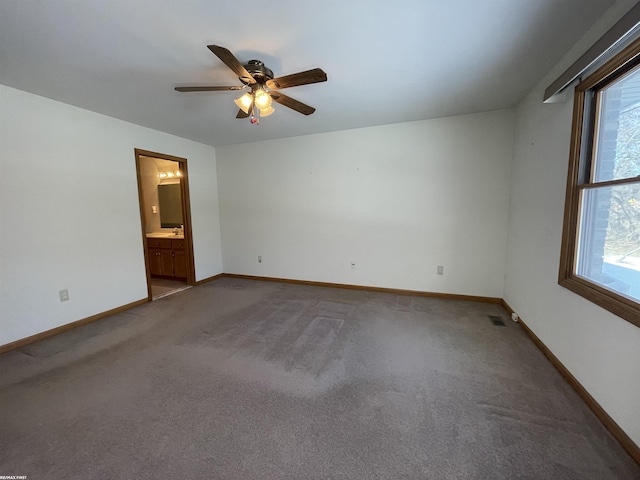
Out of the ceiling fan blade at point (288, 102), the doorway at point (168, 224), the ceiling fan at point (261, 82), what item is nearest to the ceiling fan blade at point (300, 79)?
the ceiling fan at point (261, 82)

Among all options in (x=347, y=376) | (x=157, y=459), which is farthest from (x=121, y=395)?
(x=347, y=376)

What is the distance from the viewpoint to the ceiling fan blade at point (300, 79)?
175 centimetres

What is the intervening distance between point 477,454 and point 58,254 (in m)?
4.09

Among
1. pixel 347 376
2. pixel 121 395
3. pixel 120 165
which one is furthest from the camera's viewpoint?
pixel 120 165

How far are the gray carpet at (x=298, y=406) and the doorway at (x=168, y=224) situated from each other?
164 centimetres

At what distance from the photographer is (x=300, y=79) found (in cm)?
185

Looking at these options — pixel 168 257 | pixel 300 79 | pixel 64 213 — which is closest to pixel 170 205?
pixel 168 257

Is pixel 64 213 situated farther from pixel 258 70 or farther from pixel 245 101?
pixel 258 70

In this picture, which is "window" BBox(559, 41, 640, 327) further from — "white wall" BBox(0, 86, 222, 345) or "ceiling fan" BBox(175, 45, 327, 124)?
"white wall" BBox(0, 86, 222, 345)

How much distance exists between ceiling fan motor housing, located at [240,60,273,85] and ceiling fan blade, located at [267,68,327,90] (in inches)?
2.3

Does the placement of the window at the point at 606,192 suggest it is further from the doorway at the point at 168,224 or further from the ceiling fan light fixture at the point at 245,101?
the doorway at the point at 168,224

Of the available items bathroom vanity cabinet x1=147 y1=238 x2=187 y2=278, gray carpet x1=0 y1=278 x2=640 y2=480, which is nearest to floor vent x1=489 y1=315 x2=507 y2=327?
gray carpet x1=0 y1=278 x2=640 y2=480

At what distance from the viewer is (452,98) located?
276 centimetres

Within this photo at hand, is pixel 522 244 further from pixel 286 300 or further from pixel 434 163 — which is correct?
pixel 286 300
